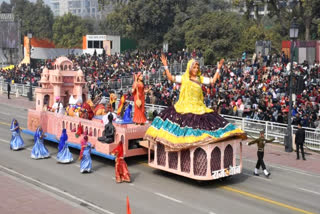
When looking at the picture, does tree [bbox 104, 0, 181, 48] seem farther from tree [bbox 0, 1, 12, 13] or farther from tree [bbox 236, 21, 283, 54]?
tree [bbox 0, 1, 12, 13]

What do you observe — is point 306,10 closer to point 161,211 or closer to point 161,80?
point 161,80

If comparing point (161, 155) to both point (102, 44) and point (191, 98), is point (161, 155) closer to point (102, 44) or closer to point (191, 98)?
point (191, 98)

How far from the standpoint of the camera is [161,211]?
475 inches

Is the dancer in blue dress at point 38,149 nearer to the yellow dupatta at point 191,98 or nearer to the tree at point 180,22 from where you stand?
the yellow dupatta at point 191,98

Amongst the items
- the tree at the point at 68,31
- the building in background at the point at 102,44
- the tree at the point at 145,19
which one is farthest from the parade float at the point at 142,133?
the tree at the point at 68,31

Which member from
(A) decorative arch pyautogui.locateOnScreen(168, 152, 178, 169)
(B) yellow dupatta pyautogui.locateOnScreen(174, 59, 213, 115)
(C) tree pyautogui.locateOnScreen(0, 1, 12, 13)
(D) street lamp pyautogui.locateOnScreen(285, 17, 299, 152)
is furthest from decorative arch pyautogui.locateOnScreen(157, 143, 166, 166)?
(C) tree pyautogui.locateOnScreen(0, 1, 12, 13)

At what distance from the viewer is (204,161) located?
13781 mm

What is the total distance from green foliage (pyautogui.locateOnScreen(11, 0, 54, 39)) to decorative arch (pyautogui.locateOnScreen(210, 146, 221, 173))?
8073cm

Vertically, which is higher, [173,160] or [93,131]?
[93,131]

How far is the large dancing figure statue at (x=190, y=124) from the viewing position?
45.1ft

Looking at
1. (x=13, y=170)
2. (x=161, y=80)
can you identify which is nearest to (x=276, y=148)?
(x=13, y=170)

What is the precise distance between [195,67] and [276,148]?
8.01 m

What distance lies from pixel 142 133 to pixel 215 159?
330 cm

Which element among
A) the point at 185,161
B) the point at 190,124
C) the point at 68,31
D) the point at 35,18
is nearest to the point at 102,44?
the point at 68,31
